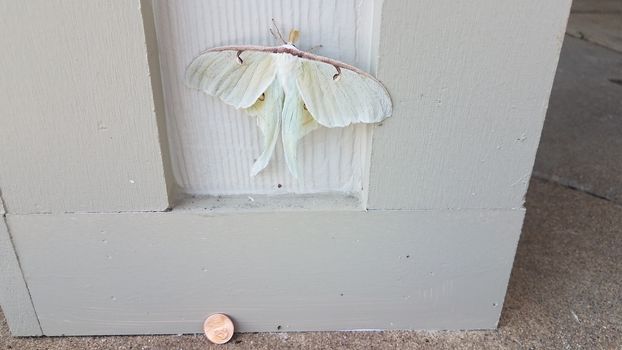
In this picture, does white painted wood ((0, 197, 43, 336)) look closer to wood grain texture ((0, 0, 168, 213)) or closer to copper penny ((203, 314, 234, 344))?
wood grain texture ((0, 0, 168, 213))

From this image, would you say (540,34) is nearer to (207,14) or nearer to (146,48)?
(207,14)

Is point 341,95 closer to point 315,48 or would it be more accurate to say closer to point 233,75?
point 315,48

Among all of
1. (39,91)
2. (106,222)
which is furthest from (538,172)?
(39,91)

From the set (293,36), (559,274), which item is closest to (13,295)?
(293,36)

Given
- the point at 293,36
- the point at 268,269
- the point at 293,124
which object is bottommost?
the point at 268,269

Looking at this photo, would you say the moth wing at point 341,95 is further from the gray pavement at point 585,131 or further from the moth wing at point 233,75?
the gray pavement at point 585,131

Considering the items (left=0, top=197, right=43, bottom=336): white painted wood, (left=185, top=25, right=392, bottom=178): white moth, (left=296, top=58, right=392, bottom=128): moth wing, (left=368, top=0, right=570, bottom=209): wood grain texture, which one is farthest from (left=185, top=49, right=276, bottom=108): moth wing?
(left=0, top=197, right=43, bottom=336): white painted wood
